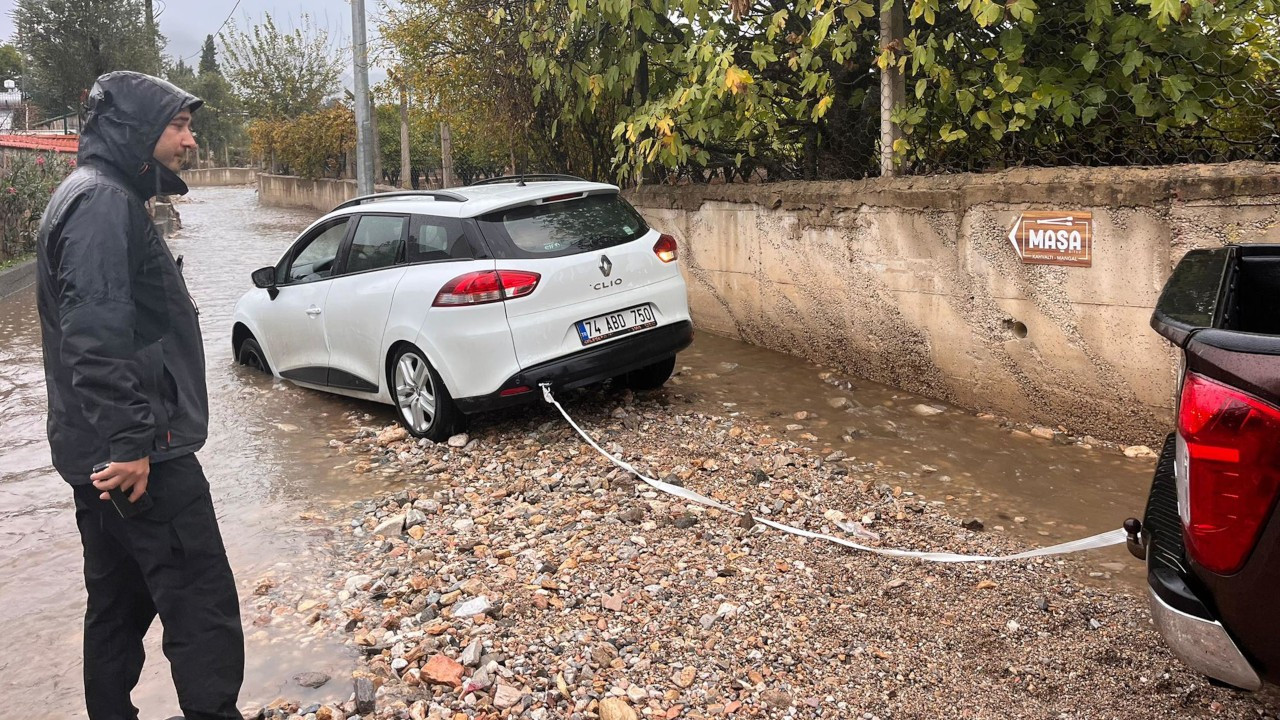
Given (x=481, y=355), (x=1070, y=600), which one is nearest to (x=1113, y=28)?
(x=1070, y=600)

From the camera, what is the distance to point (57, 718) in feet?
11.9

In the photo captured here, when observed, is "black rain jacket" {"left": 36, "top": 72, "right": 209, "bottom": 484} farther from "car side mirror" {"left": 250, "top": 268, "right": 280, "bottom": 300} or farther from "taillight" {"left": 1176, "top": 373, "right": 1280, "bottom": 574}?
"car side mirror" {"left": 250, "top": 268, "right": 280, "bottom": 300}

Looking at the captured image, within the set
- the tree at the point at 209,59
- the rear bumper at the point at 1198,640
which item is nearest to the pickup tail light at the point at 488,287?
the rear bumper at the point at 1198,640

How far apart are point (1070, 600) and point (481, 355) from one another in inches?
139

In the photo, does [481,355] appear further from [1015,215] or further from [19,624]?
[1015,215]

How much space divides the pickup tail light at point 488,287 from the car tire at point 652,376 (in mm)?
1401

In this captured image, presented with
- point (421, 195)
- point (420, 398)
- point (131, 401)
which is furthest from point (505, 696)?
point (421, 195)

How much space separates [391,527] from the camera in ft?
17.2

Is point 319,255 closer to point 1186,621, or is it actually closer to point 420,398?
point 420,398

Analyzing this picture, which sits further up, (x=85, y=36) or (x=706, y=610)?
(x=85, y=36)

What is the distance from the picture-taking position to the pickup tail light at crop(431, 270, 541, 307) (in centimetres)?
611

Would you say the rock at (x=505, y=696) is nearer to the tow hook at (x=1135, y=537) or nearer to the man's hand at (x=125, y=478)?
the man's hand at (x=125, y=478)

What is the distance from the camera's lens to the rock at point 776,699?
133 inches

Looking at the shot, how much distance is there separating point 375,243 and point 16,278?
36.3ft
